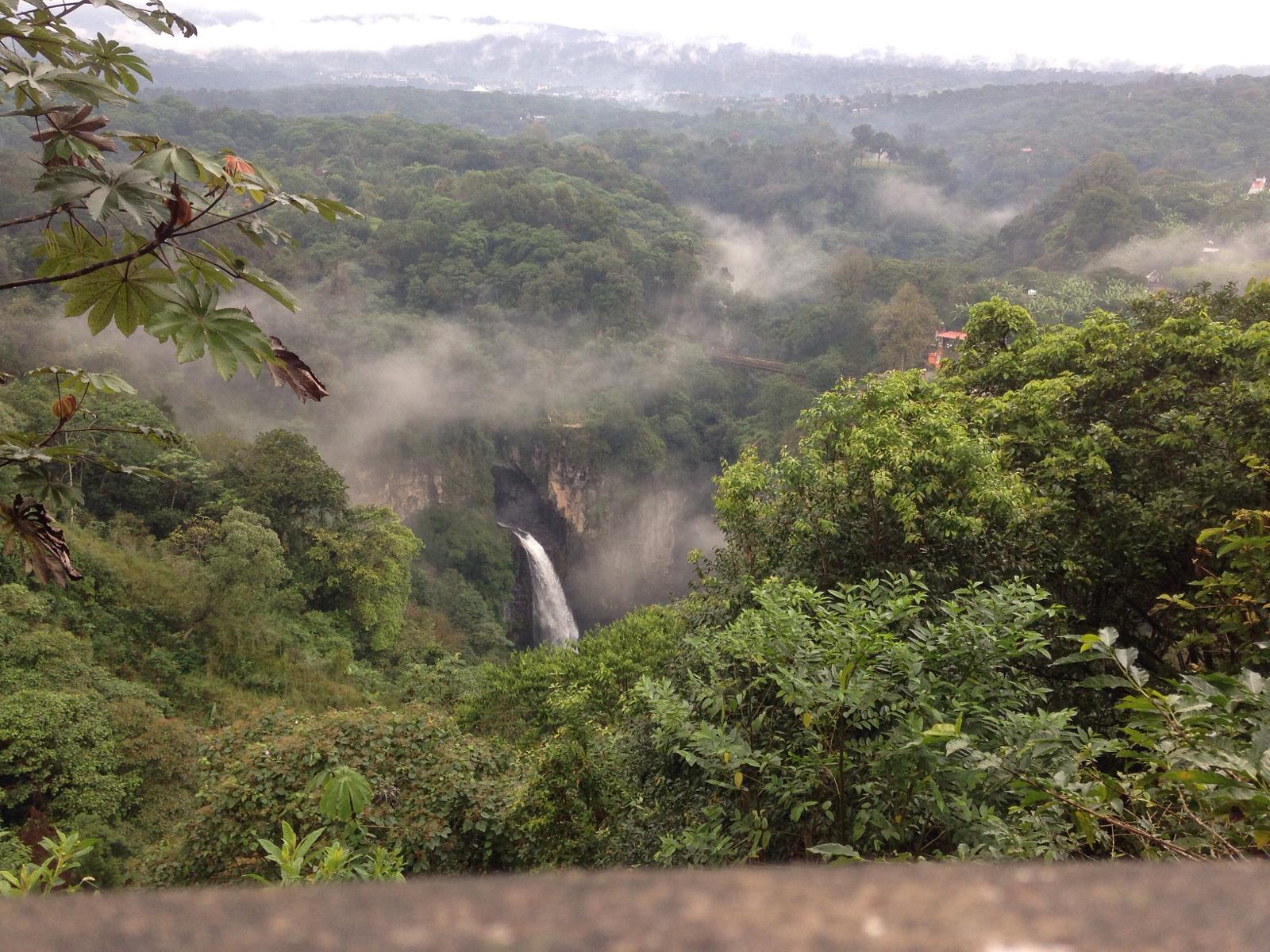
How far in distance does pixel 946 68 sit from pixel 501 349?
→ 139585 millimetres

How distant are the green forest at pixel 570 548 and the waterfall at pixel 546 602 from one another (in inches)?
10.3

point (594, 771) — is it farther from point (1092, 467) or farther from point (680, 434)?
point (680, 434)

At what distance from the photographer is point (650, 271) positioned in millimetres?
41031

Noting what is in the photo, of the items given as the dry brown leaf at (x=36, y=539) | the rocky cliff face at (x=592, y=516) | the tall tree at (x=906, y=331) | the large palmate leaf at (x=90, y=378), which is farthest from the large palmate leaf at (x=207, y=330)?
the tall tree at (x=906, y=331)

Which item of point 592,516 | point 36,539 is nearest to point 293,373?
point 36,539

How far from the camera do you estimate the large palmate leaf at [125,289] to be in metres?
1.41

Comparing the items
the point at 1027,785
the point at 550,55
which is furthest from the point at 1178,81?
the point at 550,55

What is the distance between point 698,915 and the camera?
0.43 m

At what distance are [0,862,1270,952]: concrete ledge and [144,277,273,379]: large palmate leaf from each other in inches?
42.8

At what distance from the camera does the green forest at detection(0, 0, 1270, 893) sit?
1.63 metres

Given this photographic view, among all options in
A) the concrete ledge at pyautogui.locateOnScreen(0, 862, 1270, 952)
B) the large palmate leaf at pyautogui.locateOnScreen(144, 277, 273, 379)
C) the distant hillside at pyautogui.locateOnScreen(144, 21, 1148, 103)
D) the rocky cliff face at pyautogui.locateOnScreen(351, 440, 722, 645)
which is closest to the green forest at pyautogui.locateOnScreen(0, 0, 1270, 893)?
the large palmate leaf at pyautogui.locateOnScreen(144, 277, 273, 379)

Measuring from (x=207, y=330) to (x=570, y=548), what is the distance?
3119cm

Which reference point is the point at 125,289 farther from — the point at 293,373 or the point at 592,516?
the point at 592,516

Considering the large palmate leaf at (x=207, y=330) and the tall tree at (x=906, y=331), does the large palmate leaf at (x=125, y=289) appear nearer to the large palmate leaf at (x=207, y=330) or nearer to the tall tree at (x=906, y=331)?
the large palmate leaf at (x=207, y=330)
